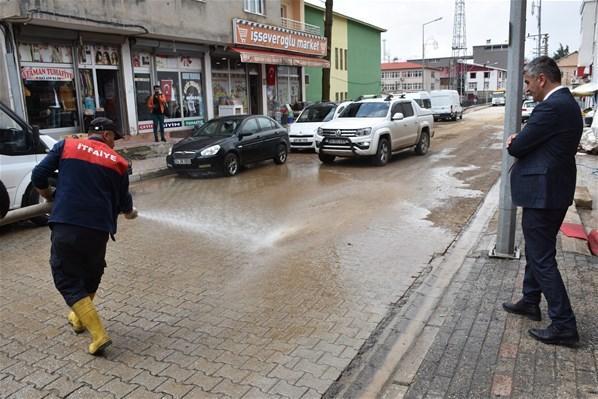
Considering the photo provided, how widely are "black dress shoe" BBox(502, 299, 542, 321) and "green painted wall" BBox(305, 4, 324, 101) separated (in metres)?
30.4

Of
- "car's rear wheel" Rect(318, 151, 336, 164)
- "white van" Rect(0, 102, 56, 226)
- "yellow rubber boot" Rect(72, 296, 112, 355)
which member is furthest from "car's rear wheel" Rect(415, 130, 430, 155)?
"yellow rubber boot" Rect(72, 296, 112, 355)

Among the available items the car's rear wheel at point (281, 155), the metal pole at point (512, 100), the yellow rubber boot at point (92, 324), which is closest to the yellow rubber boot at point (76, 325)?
the yellow rubber boot at point (92, 324)

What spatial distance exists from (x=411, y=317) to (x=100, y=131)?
317 cm

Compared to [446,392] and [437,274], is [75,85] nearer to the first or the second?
[437,274]

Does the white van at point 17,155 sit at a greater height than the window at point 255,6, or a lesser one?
lesser

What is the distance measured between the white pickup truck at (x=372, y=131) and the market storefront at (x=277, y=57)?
827cm

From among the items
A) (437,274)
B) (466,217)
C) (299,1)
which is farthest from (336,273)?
(299,1)

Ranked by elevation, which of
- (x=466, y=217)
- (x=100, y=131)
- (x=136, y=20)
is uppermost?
(x=136, y=20)

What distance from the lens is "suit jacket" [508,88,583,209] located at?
12.4 ft

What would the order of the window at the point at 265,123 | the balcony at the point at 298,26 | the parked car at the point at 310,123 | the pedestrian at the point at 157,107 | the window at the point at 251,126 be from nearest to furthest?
the window at the point at 251,126 → the window at the point at 265,123 → the pedestrian at the point at 157,107 → the parked car at the point at 310,123 → the balcony at the point at 298,26

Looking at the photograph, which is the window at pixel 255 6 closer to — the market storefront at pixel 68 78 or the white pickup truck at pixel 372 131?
the market storefront at pixel 68 78

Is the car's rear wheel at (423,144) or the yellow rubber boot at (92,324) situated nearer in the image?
the yellow rubber boot at (92,324)

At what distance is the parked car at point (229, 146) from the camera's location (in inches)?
505

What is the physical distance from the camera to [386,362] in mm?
3873
